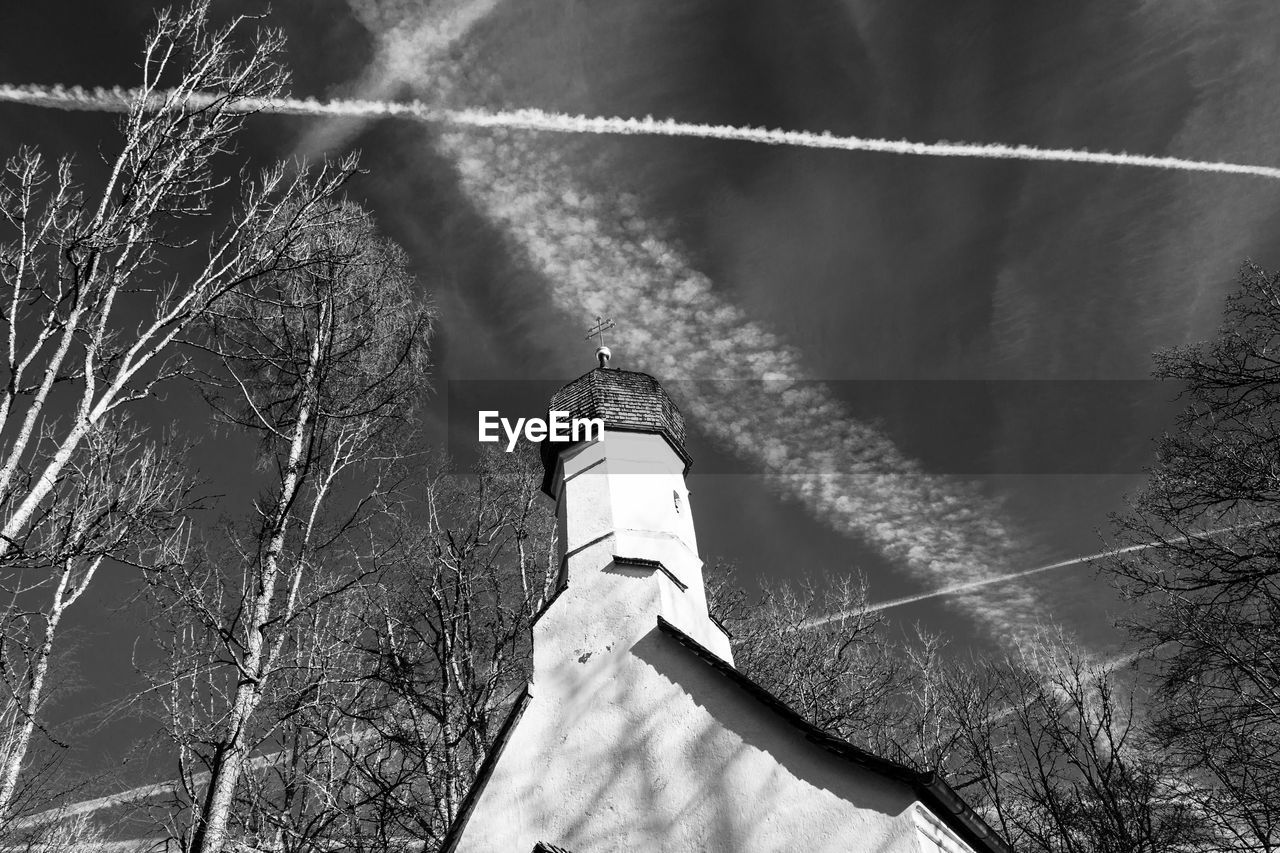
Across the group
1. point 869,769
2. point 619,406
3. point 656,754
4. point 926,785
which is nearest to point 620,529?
point 619,406

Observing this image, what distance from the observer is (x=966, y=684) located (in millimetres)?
18562

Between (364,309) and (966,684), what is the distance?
15940 mm

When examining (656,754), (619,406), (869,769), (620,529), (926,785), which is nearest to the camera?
(926,785)

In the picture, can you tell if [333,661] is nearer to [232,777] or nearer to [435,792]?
[435,792]

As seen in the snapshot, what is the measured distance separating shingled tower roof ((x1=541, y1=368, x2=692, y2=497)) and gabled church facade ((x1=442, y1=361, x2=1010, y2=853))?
148cm

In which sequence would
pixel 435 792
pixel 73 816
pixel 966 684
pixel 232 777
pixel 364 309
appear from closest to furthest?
pixel 232 777 < pixel 435 792 < pixel 364 309 < pixel 966 684 < pixel 73 816

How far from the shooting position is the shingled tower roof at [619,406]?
11.2 metres

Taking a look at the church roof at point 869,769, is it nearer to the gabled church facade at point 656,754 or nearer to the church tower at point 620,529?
the gabled church facade at point 656,754

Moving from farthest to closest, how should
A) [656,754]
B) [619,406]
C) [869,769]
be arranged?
[619,406] → [656,754] → [869,769]

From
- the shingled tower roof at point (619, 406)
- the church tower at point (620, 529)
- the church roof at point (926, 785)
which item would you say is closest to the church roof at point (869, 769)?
the church roof at point (926, 785)

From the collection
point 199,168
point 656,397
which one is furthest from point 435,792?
point 199,168

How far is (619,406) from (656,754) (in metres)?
5.15

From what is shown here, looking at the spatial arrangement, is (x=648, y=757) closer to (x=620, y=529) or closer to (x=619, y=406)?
(x=620, y=529)

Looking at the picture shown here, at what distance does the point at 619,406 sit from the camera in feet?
37.2
